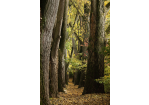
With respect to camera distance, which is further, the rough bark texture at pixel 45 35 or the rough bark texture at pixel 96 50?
the rough bark texture at pixel 96 50

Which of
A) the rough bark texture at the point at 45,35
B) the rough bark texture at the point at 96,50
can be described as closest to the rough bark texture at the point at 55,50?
the rough bark texture at the point at 96,50

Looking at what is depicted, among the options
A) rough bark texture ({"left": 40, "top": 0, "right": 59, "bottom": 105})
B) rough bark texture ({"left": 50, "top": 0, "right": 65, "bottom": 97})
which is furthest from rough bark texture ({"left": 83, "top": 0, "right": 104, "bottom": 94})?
rough bark texture ({"left": 40, "top": 0, "right": 59, "bottom": 105})

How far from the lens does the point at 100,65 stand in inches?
275

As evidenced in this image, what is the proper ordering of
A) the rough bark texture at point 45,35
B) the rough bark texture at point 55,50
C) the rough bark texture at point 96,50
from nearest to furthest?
the rough bark texture at point 45,35 → the rough bark texture at point 55,50 → the rough bark texture at point 96,50

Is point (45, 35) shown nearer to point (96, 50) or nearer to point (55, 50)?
point (55, 50)

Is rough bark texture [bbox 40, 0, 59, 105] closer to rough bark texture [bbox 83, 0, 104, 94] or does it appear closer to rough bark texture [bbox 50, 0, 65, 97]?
rough bark texture [bbox 50, 0, 65, 97]

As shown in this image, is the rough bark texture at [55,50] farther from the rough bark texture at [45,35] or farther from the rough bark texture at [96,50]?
the rough bark texture at [45,35]

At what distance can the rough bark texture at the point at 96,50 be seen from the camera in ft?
22.9
